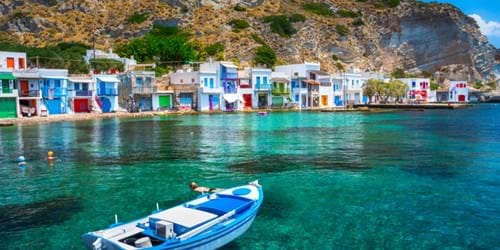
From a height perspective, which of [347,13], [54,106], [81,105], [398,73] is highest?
[347,13]

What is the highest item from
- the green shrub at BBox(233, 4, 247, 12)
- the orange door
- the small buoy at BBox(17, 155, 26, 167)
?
the green shrub at BBox(233, 4, 247, 12)

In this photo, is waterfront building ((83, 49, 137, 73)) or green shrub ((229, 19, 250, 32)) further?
green shrub ((229, 19, 250, 32))

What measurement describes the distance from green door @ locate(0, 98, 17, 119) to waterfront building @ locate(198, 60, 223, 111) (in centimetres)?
2837

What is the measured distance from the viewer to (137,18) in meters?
112

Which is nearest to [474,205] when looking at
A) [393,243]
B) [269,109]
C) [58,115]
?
[393,243]

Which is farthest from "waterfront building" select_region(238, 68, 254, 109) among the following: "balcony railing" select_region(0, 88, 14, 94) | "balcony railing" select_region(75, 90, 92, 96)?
"balcony railing" select_region(0, 88, 14, 94)

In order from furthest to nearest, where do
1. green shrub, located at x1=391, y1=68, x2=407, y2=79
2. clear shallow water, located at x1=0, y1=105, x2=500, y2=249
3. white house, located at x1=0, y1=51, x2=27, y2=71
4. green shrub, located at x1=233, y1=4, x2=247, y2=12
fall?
green shrub, located at x1=391, y1=68, x2=407, y2=79
green shrub, located at x1=233, y1=4, x2=247, y2=12
white house, located at x1=0, y1=51, x2=27, y2=71
clear shallow water, located at x1=0, y1=105, x2=500, y2=249

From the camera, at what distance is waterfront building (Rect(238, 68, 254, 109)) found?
8044 cm

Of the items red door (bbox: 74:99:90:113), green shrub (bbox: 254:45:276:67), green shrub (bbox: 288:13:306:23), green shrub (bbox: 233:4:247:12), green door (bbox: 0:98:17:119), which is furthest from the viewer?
green shrub (bbox: 233:4:247:12)

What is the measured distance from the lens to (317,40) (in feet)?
388

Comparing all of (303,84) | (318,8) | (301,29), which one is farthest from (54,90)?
(318,8)

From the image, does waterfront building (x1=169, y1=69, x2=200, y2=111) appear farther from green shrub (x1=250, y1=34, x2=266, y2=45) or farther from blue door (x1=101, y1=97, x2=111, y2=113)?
green shrub (x1=250, y1=34, x2=266, y2=45)

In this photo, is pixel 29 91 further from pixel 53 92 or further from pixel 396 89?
pixel 396 89

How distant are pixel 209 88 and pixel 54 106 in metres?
24.8
